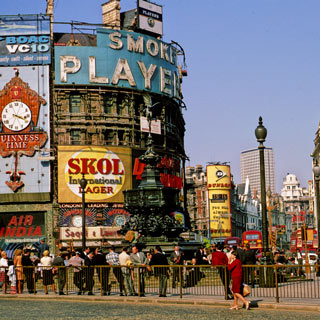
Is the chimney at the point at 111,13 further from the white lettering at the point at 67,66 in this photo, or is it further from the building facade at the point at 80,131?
the white lettering at the point at 67,66

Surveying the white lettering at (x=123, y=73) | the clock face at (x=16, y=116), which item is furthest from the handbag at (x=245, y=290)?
the white lettering at (x=123, y=73)

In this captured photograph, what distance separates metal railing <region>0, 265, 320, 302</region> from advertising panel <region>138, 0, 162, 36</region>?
57491mm

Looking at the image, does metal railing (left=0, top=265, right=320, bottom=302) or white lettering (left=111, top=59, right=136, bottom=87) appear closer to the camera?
metal railing (left=0, top=265, right=320, bottom=302)

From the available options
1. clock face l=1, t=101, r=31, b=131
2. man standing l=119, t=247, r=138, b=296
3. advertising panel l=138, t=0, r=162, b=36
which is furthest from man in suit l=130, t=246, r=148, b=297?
advertising panel l=138, t=0, r=162, b=36

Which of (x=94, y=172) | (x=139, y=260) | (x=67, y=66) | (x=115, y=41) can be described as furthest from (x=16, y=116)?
(x=139, y=260)

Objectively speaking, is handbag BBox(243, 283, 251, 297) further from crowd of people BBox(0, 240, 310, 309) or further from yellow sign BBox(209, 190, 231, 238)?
yellow sign BBox(209, 190, 231, 238)

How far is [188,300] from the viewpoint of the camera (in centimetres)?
2284

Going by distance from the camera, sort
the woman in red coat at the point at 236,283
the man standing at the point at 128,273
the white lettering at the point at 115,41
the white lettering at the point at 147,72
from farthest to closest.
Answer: the white lettering at the point at 147,72
the white lettering at the point at 115,41
the man standing at the point at 128,273
the woman in red coat at the point at 236,283

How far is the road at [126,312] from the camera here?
18484 millimetres

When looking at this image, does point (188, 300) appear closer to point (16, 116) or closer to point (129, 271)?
point (129, 271)

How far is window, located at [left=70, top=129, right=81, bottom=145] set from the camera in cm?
7531

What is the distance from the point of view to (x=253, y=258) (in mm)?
28906

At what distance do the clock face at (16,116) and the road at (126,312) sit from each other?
5081 centimetres

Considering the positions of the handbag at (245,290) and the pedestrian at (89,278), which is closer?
the handbag at (245,290)
